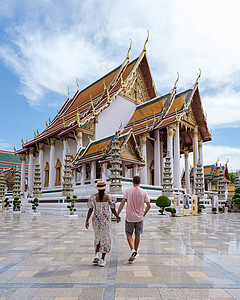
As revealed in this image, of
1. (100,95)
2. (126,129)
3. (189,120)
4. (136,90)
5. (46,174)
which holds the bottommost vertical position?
(46,174)

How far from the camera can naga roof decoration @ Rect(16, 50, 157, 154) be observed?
2244cm

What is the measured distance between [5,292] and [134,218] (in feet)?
7.10

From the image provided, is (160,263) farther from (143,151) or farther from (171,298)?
(143,151)

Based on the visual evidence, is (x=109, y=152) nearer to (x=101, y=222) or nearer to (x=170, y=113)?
(x=170, y=113)

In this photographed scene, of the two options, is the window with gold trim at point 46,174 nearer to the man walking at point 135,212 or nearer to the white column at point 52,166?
the white column at point 52,166

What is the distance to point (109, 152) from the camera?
1798cm

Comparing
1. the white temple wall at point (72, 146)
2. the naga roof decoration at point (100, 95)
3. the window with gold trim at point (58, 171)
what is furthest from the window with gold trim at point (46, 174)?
the white temple wall at point (72, 146)

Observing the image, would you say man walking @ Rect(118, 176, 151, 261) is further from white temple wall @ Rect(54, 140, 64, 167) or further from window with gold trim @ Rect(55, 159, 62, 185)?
white temple wall @ Rect(54, 140, 64, 167)

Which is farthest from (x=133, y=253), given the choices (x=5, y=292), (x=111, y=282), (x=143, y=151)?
(x=143, y=151)

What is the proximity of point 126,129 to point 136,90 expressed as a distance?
5.00 meters

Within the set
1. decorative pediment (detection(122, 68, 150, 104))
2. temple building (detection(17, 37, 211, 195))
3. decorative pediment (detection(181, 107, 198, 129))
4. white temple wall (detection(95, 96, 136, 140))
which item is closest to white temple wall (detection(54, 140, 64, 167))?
temple building (detection(17, 37, 211, 195))

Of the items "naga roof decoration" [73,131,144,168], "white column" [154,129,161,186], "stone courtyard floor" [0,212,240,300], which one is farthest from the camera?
"white column" [154,129,161,186]

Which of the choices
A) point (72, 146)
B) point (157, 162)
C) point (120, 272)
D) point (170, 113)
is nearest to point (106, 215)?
point (120, 272)

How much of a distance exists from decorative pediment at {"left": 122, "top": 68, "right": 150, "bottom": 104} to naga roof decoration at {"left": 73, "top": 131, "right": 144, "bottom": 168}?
790cm
